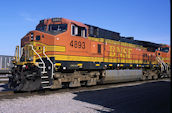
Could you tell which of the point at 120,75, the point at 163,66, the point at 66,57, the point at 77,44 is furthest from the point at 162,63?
the point at 66,57

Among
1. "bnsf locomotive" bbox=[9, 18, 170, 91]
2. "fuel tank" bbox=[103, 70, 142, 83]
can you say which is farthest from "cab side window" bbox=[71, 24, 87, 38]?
"fuel tank" bbox=[103, 70, 142, 83]

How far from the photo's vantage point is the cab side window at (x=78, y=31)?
10.1m

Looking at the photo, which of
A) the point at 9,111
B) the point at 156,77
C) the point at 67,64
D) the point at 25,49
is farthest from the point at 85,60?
the point at 156,77

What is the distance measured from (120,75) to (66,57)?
6242 millimetres

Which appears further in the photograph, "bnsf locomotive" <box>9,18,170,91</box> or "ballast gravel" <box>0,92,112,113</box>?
"bnsf locomotive" <box>9,18,170,91</box>

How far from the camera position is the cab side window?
1009 cm

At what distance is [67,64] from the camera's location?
9789 mm

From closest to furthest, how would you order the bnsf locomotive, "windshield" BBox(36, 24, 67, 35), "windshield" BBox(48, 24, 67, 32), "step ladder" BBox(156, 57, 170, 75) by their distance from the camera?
the bnsf locomotive < "windshield" BBox(36, 24, 67, 35) < "windshield" BBox(48, 24, 67, 32) < "step ladder" BBox(156, 57, 170, 75)

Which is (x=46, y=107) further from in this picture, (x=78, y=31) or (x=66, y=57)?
(x=78, y=31)

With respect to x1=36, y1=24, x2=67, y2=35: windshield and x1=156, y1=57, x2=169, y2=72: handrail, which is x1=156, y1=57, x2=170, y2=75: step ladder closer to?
x1=156, y1=57, x2=169, y2=72: handrail

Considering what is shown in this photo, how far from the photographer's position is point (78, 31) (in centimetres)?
1043

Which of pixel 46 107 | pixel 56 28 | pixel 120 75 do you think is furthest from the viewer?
pixel 120 75

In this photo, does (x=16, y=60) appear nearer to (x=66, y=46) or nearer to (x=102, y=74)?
(x=66, y=46)

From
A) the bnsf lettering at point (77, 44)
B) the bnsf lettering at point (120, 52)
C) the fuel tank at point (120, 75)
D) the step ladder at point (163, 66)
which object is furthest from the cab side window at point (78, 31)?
the step ladder at point (163, 66)
